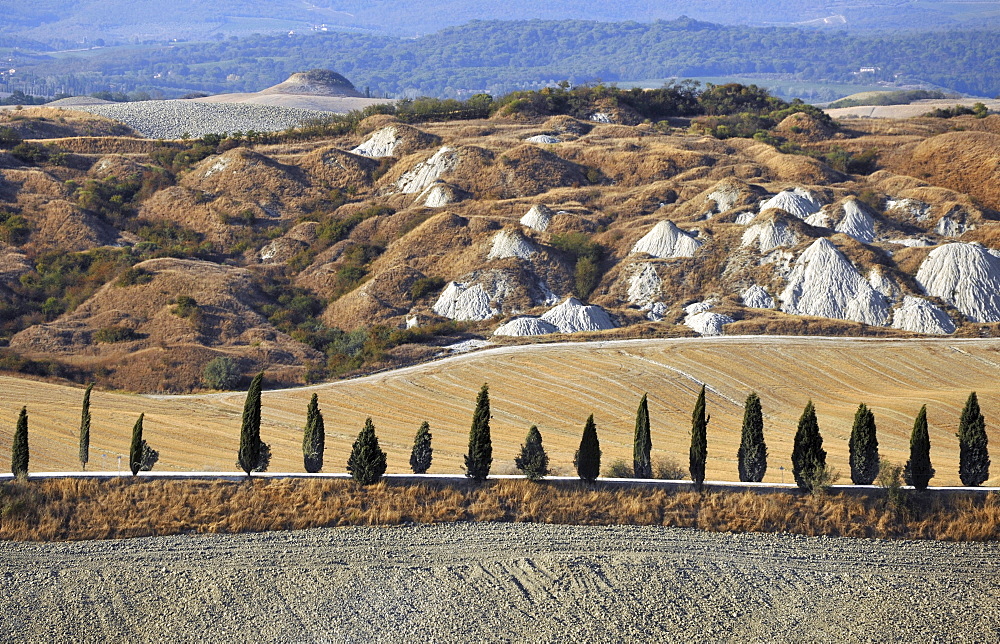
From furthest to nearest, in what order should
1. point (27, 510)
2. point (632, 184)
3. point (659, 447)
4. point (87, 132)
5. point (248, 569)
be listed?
point (87, 132), point (632, 184), point (659, 447), point (27, 510), point (248, 569)

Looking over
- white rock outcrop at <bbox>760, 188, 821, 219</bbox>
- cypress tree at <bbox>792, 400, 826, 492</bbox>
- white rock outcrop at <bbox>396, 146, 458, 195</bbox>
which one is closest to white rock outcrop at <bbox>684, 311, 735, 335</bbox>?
white rock outcrop at <bbox>760, 188, 821, 219</bbox>

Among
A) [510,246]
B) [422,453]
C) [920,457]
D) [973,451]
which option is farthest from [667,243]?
[422,453]

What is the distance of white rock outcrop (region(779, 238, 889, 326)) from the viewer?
54.9 m

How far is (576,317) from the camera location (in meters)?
54.6

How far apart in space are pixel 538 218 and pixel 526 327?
18.6 meters

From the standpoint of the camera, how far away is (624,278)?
61.4 meters

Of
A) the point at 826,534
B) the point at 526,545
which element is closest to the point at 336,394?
the point at 526,545

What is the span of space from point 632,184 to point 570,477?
55633mm

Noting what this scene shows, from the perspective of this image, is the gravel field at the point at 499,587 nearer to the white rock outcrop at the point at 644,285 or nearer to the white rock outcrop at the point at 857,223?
the white rock outcrop at the point at 644,285

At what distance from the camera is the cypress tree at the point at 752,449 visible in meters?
29.9

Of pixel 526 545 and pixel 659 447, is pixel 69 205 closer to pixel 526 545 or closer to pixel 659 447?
pixel 659 447

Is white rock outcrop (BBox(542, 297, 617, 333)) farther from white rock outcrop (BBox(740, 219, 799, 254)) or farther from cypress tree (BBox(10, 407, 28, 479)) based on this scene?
cypress tree (BBox(10, 407, 28, 479))

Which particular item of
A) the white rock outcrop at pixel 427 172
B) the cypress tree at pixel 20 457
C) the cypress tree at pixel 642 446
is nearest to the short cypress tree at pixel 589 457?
the cypress tree at pixel 642 446

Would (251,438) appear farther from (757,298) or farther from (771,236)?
(771,236)
